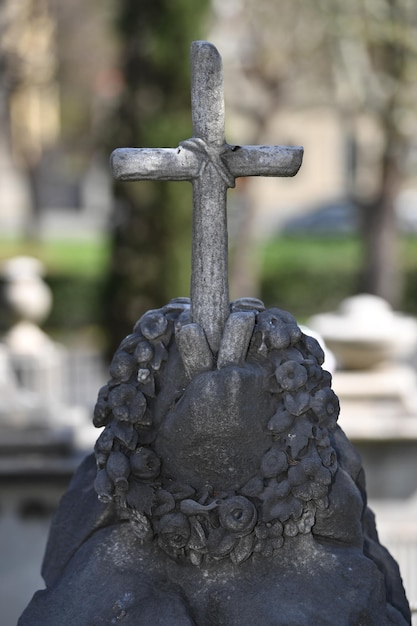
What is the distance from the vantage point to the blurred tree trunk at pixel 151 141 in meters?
11.6

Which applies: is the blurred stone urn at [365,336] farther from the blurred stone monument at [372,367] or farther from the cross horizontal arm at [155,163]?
the cross horizontal arm at [155,163]

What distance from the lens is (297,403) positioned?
112 inches

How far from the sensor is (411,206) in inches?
1139

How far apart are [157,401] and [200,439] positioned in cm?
19

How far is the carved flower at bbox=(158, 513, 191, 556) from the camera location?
111 inches

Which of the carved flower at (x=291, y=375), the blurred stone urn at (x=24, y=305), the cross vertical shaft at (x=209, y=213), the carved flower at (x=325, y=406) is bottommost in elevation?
the blurred stone urn at (x=24, y=305)

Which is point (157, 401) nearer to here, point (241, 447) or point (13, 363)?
point (241, 447)

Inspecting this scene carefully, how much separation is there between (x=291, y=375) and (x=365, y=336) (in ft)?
17.3

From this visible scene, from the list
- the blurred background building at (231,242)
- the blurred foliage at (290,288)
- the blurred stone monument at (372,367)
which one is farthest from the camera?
the blurred foliage at (290,288)

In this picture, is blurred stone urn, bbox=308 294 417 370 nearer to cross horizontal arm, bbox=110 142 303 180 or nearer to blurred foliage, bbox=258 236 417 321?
cross horizontal arm, bbox=110 142 303 180

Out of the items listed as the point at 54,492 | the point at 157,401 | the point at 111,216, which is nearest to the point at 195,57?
the point at 157,401

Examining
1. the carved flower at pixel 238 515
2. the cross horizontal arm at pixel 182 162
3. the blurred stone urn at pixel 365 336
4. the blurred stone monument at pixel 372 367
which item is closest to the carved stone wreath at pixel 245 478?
the carved flower at pixel 238 515

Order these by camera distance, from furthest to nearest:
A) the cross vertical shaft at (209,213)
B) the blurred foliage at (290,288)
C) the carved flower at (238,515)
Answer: the blurred foliage at (290,288), the cross vertical shaft at (209,213), the carved flower at (238,515)

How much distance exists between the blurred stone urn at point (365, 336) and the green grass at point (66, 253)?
7621mm
